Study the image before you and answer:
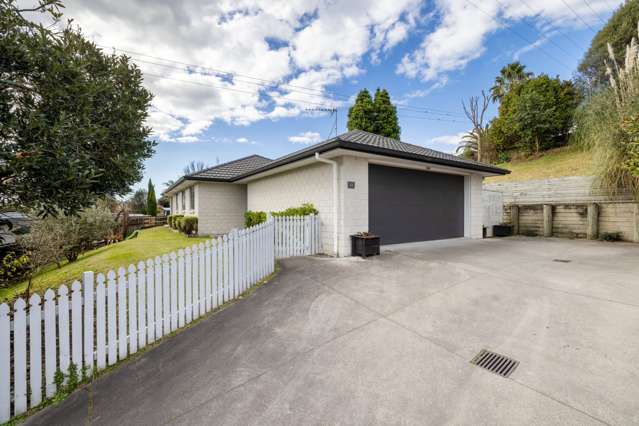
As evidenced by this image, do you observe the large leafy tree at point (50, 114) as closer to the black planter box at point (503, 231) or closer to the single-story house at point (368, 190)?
the single-story house at point (368, 190)

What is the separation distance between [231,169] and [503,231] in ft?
44.3

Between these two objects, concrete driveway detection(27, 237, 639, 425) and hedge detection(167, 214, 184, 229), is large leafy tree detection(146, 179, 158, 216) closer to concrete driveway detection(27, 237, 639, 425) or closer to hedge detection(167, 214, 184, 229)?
hedge detection(167, 214, 184, 229)

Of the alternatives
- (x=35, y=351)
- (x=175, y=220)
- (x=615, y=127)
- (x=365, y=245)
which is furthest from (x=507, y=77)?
(x=35, y=351)

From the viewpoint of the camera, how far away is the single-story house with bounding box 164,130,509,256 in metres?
6.75

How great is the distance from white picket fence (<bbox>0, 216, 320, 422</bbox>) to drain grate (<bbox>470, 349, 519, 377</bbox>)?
3.40 m

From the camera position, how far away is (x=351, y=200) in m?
6.84

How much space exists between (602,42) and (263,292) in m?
29.5

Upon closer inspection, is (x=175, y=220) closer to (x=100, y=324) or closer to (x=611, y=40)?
(x=100, y=324)

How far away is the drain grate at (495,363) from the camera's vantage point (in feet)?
7.43

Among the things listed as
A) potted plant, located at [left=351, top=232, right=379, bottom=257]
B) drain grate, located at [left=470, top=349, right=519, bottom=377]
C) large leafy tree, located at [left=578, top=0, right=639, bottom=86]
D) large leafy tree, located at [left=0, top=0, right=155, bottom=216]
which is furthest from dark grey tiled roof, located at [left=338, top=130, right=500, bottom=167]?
large leafy tree, located at [left=578, top=0, right=639, bottom=86]

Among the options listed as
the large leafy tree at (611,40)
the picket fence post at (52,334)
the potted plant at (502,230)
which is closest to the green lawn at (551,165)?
the large leafy tree at (611,40)

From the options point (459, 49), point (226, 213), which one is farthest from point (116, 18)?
point (459, 49)

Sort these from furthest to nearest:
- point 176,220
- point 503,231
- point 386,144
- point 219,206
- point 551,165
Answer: point 551,165 < point 176,220 < point 219,206 < point 503,231 < point 386,144

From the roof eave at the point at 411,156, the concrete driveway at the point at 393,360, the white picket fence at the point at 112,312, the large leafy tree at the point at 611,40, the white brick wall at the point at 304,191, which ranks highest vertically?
the large leafy tree at the point at 611,40
